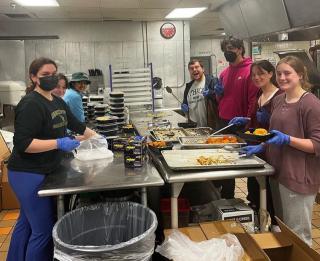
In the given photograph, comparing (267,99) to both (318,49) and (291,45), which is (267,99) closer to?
(318,49)

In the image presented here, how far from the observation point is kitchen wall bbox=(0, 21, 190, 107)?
6.37m

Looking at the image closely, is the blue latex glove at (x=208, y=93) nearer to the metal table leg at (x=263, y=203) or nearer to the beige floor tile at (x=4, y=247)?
the metal table leg at (x=263, y=203)

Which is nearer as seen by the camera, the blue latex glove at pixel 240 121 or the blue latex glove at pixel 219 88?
the blue latex glove at pixel 240 121

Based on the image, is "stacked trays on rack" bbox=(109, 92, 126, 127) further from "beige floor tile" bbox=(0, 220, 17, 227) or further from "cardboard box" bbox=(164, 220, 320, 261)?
"cardboard box" bbox=(164, 220, 320, 261)

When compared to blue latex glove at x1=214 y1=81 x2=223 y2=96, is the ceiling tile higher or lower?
higher

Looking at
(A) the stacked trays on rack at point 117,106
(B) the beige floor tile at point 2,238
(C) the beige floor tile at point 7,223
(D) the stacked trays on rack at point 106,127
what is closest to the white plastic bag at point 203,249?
(D) the stacked trays on rack at point 106,127

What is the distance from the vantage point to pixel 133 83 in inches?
229

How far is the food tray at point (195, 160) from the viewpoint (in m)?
2.08

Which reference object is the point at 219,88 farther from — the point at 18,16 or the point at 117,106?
the point at 18,16

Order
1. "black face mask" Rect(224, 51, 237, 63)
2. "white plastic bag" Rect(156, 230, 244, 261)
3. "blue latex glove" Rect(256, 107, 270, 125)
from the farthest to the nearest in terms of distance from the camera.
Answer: "black face mask" Rect(224, 51, 237, 63) → "blue latex glove" Rect(256, 107, 270, 125) → "white plastic bag" Rect(156, 230, 244, 261)

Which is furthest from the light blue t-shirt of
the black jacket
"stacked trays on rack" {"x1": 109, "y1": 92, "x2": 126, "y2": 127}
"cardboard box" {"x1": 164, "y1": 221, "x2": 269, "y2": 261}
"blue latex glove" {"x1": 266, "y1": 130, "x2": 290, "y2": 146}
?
"blue latex glove" {"x1": 266, "y1": 130, "x2": 290, "y2": 146}

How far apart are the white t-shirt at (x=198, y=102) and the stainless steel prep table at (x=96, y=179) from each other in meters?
1.68

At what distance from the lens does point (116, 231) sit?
2.01m

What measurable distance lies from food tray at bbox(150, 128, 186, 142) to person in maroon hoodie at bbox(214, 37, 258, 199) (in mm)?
512
